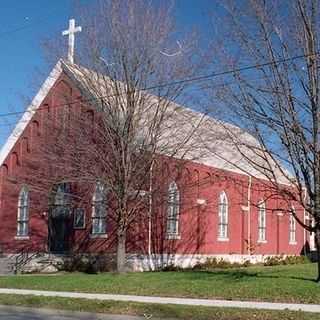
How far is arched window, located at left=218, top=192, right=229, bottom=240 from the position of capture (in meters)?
38.1

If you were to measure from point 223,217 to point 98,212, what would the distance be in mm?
9596

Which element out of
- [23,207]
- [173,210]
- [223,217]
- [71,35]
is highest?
[71,35]

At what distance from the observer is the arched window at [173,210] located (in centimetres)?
2955

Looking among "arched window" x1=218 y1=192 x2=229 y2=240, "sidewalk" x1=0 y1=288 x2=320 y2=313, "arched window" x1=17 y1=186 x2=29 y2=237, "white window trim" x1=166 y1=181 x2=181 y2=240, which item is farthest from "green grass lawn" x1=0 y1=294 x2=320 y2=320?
"arched window" x1=218 y1=192 x2=229 y2=240

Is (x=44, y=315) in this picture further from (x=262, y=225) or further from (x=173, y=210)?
(x=262, y=225)

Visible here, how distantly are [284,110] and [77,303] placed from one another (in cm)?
825

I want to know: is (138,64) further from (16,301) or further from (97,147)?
(16,301)

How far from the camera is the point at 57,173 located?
91.1 ft

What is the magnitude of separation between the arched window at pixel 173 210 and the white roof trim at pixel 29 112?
802cm

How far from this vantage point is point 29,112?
34.2 m

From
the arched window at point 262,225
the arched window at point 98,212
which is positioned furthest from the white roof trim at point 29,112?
the arched window at point 262,225

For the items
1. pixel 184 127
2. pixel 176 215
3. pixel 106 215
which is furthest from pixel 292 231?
pixel 184 127

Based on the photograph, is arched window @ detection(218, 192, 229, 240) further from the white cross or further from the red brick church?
the white cross

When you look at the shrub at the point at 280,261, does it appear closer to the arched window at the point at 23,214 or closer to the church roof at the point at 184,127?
the church roof at the point at 184,127
